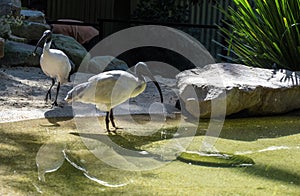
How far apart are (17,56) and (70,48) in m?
0.92

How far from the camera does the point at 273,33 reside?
6.94 meters

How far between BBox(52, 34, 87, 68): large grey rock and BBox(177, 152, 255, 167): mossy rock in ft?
15.5

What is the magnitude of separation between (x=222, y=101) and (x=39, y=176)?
2.55 metres

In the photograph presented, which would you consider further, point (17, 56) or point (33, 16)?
point (33, 16)

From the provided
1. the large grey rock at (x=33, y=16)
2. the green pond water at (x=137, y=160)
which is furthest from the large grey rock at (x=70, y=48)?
the green pond water at (x=137, y=160)

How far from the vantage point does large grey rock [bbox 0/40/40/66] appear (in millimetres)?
8172

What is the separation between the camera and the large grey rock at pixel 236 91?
5691 millimetres

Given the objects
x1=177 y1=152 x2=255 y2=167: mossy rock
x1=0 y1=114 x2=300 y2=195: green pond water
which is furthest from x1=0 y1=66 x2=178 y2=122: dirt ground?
x1=177 y1=152 x2=255 y2=167: mossy rock

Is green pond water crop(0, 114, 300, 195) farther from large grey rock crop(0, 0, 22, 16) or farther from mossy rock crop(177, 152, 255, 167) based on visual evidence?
large grey rock crop(0, 0, 22, 16)

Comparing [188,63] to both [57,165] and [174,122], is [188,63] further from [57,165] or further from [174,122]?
[57,165]

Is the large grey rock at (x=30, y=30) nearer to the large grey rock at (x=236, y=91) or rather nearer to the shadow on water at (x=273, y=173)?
the large grey rock at (x=236, y=91)

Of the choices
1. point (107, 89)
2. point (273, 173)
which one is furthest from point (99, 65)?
point (273, 173)

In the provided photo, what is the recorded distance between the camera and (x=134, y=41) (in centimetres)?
1001

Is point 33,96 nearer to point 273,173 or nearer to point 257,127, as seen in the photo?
point 257,127
